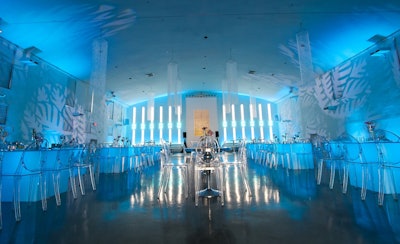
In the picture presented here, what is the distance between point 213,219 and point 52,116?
672cm

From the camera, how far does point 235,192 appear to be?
308 centimetres

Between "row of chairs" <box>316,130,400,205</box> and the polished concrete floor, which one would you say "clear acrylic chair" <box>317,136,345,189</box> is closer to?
"row of chairs" <box>316,130,400,205</box>

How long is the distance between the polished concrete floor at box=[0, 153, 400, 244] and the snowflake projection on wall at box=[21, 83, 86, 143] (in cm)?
352

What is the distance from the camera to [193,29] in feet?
17.2

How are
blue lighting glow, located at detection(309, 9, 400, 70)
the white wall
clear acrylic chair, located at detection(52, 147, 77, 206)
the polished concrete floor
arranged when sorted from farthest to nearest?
the white wall < blue lighting glow, located at detection(309, 9, 400, 70) < clear acrylic chair, located at detection(52, 147, 77, 206) < the polished concrete floor

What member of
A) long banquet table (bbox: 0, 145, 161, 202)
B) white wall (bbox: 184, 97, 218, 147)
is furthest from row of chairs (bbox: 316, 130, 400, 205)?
white wall (bbox: 184, 97, 218, 147)

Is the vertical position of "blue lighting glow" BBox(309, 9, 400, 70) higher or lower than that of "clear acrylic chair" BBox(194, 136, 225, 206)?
higher

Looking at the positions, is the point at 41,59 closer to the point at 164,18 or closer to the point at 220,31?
the point at 164,18

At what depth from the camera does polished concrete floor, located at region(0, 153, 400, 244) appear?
1.60 meters

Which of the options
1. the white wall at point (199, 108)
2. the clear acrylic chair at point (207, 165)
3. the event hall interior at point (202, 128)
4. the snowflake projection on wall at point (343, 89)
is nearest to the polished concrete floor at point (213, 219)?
the event hall interior at point (202, 128)

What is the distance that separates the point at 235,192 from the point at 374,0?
4500mm

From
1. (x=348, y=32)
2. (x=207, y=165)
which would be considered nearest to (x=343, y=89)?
(x=348, y=32)

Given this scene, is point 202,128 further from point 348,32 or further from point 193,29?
point 348,32

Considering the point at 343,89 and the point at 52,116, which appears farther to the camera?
the point at 343,89
